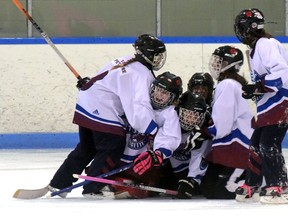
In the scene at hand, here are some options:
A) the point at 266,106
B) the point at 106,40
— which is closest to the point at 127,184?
the point at 266,106

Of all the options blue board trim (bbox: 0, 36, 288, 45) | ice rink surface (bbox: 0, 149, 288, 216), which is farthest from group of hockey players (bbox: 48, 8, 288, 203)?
blue board trim (bbox: 0, 36, 288, 45)

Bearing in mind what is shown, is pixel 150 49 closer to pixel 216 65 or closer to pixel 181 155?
pixel 216 65

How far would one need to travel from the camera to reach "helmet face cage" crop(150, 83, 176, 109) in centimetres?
423

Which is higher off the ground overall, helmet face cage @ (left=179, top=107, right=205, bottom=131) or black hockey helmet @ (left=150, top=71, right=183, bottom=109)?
black hockey helmet @ (left=150, top=71, right=183, bottom=109)

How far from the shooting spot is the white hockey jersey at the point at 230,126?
428 centimetres

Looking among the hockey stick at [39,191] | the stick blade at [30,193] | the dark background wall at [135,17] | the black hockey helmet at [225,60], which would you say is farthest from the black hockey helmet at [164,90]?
the dark background wall at [135,17]

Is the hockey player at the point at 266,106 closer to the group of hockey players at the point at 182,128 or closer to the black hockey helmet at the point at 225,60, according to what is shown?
the group of hockey players at the point at 182,128

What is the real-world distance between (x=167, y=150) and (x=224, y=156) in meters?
0.35

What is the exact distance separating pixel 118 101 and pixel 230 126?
1.93 feet

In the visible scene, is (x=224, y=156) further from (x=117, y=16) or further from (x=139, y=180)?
(x=117, y=16)

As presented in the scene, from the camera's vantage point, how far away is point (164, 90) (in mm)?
4223

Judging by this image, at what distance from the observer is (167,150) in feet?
13.6

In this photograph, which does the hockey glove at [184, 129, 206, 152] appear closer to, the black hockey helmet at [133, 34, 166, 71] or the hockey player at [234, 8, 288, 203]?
the hockey player at [234, 8, 288, 203]

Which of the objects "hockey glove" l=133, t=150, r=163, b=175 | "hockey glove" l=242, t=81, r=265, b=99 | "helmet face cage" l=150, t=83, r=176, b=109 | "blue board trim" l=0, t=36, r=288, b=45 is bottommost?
"hockey glove" l=133, t=150, r=163, b=175
